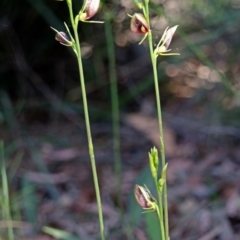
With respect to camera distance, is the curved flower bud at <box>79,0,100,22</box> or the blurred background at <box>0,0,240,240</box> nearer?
the curved flower bud at <box>79,0,100,22</box>

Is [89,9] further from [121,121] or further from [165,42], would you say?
[121,121]

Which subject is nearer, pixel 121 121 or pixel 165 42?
pixel 165 42

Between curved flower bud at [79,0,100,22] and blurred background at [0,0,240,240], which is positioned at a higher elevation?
curved flower bud at [79,0,100,22]

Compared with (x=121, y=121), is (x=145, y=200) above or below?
above

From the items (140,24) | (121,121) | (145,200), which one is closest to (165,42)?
(140,24)

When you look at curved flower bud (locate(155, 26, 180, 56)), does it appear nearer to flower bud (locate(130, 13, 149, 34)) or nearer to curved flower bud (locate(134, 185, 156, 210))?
flower bud (locate(130, 13, 149, 34))

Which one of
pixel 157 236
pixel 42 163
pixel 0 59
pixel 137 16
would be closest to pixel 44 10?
pixel 0 59

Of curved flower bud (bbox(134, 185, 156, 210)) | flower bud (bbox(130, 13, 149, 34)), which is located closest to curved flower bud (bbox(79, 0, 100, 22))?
flower bud (bbox(130, 13, 149, 34))
